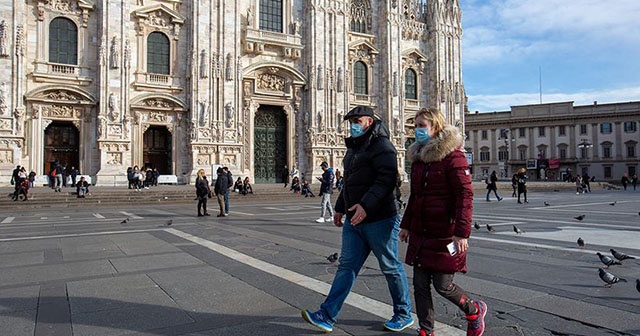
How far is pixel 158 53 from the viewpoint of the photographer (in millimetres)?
30656

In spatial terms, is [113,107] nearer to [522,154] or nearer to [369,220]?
[369,220]

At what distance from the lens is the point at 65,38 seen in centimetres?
2814

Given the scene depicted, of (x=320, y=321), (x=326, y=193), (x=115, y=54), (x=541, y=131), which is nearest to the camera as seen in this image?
(x=320, y=321)

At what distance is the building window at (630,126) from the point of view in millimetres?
67562

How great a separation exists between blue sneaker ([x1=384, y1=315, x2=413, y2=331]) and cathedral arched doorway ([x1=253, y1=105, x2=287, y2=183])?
100 ft

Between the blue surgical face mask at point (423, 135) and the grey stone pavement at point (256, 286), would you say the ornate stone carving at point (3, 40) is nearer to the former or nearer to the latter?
the grey stone pavement at point (256, 286)

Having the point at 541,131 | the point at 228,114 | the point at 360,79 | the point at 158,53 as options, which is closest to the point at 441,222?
the point at 228,114

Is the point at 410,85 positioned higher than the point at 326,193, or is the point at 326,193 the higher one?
the point at 410,85

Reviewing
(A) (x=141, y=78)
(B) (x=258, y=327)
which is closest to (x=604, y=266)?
(B) (x=258, y=327)

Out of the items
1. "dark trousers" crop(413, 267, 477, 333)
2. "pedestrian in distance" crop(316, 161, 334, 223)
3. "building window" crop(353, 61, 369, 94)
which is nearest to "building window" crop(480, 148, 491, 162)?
"building window" crop(353, 61, 369, 94)

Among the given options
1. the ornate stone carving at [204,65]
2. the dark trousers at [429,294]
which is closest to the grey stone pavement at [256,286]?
the dark trousers at [429,294]

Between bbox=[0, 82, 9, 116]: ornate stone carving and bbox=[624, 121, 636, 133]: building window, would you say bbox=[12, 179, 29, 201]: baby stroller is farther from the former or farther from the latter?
bbox=[624, 121, 636, 133]: building window

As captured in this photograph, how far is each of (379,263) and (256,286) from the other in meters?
2.07

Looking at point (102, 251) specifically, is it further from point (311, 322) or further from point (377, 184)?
point (377, 184)
